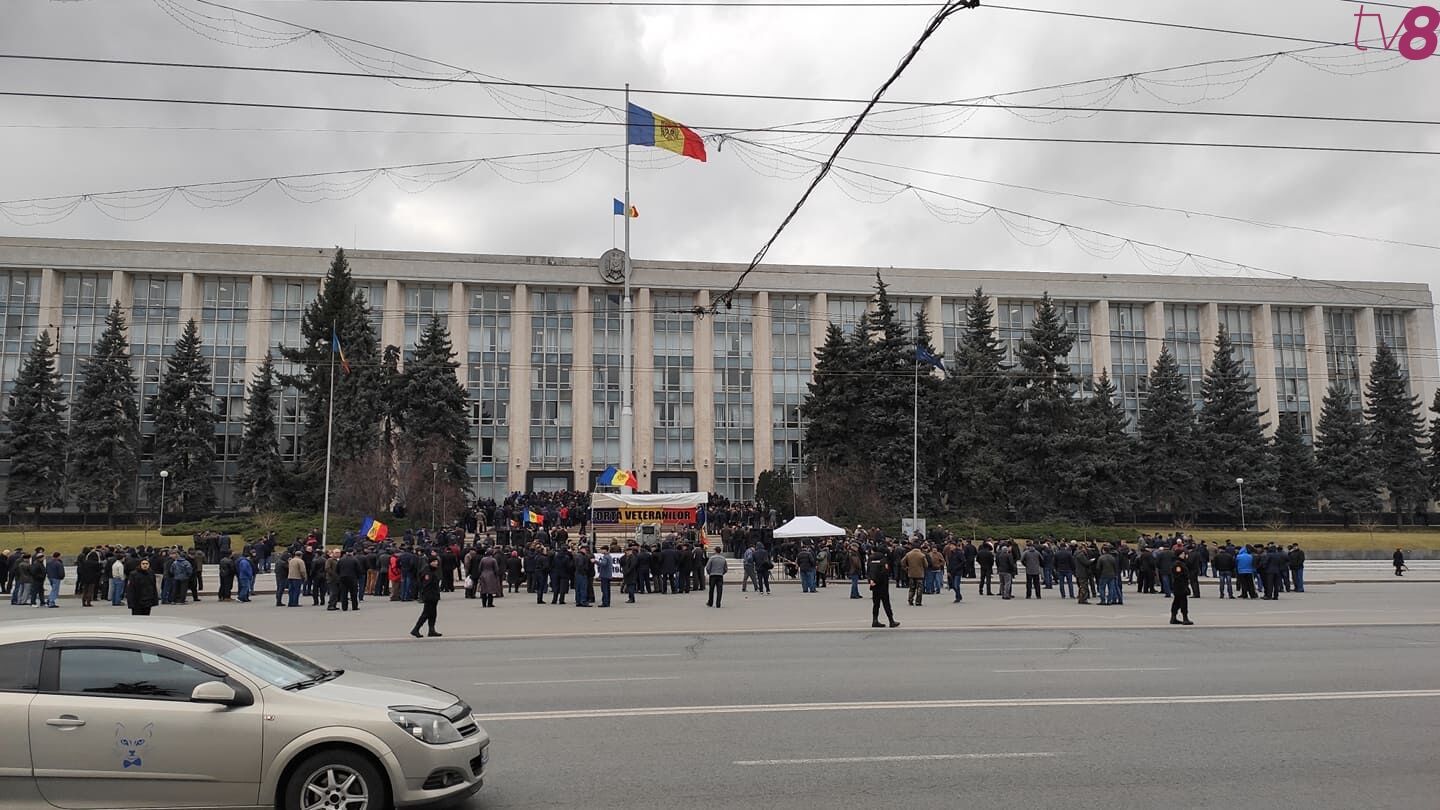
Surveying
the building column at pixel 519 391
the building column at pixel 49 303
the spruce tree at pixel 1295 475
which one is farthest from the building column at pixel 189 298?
the spruce tree at pixel 1295 475

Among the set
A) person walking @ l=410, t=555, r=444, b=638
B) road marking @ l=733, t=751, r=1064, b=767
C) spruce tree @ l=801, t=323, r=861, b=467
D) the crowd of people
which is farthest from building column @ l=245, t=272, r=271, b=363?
road marking @ l=733, t=751, r=1064, b=767

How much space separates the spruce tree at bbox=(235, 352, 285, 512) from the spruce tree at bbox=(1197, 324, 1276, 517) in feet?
202

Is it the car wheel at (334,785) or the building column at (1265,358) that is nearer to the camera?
the car wheel at (334,785)

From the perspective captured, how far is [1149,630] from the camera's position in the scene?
19.2m

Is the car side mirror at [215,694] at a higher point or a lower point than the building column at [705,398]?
lower

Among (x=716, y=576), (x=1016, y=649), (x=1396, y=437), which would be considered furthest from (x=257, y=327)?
(x=1396, y=437)

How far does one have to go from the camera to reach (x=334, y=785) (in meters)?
6.12

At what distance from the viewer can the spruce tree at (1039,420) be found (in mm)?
59344

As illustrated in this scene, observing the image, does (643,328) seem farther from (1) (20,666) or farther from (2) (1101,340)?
(1) (20,666)

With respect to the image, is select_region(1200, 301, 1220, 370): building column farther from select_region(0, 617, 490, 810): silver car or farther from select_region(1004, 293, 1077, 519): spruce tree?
select_region(0, 617, 490, 810): silver car

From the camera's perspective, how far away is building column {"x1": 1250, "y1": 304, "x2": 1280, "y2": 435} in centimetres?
8369

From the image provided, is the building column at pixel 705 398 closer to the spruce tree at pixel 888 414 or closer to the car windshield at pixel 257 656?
the spruce tree at pixel 888 414

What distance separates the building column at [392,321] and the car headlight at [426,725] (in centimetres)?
7348

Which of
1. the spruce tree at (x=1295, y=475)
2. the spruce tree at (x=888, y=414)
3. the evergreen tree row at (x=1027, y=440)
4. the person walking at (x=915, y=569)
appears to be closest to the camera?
the person walking at (x=915, y=569)
